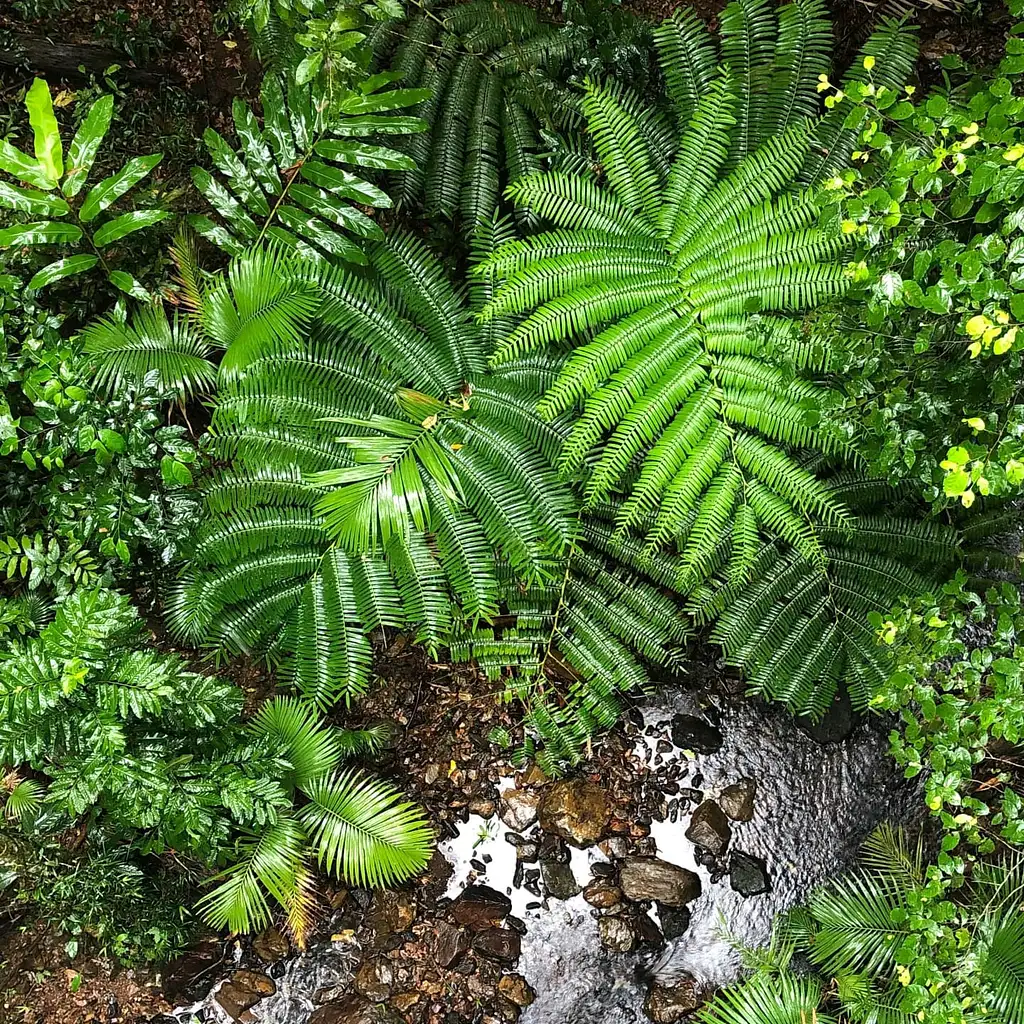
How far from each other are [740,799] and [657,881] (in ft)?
2.12

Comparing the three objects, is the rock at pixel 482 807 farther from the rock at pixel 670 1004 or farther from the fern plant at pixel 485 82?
the fern plant at pixel 485 82

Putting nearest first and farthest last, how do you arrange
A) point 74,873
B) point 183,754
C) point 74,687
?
1. point 74,687
2. point 183,754
3. point 74,873

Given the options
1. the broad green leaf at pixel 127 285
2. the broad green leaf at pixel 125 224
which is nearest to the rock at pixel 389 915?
the broad green leaf at pixel 127 285

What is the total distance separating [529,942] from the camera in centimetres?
405

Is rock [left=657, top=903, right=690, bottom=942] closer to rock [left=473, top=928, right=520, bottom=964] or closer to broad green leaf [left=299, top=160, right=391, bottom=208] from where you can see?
rock [left=473, top=928, right=520, bottom=964]

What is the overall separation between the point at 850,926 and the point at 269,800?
2914 millimetres

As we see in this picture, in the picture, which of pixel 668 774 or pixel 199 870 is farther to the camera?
pixel 668 774

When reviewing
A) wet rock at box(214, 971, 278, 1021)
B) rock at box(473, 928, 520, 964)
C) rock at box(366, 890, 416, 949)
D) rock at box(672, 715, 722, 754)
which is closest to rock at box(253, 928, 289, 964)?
wet rock at box(214, 971, 278, 1021)

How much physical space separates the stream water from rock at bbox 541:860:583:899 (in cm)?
4

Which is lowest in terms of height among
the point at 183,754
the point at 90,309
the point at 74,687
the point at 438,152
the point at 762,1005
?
the point at 762,1005

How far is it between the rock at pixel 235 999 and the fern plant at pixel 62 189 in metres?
3.57

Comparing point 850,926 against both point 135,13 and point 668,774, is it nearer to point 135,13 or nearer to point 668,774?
point 668,774

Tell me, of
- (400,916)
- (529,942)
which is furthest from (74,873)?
(529,942)

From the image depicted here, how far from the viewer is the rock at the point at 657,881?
406cm
